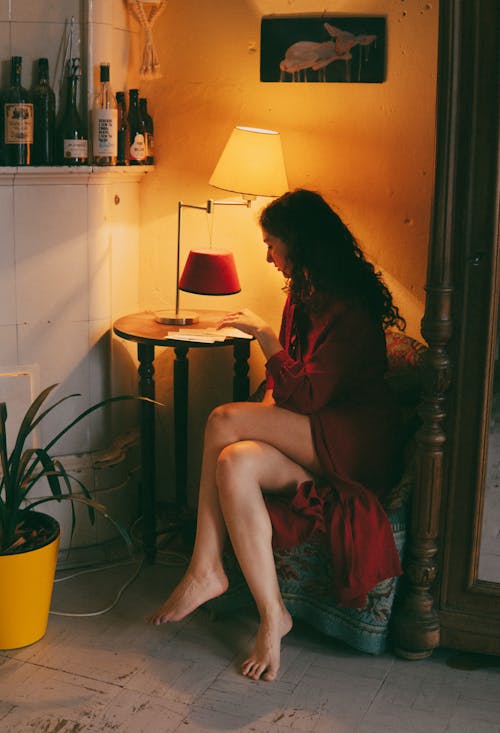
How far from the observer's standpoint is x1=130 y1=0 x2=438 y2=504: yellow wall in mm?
3168

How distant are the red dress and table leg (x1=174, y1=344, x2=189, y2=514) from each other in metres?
0.53

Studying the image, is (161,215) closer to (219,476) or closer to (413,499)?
(219,476)

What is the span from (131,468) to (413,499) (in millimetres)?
1222

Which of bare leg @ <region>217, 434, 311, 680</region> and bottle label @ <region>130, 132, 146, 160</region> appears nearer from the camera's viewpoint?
bare leg @ <region>217, 434, 311, 680</region>

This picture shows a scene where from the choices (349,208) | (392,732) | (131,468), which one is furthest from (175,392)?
(392,732)

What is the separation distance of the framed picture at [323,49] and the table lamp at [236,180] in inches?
10.2

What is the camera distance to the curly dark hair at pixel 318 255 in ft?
9.57

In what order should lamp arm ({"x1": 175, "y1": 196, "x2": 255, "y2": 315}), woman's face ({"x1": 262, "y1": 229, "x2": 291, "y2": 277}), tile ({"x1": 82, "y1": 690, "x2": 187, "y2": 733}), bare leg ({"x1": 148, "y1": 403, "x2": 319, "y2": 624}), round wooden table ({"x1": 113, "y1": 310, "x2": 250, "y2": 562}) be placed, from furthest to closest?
lamp arm ({"x1": 175, "y1": 196, "x2": 255, "y2": 315})
round wooden table ({"x1": 113, "y1": 310, "x2": 250, "y2": 562})
woman's face ({"x1": 262, "y1": 229, "x2": 291, "y2": 277})
bare leg ({"x1": 148, "y1": 403, "x2": 319, "y2": 624})
tile ({"x1": 82, "y1": 690, "x2": 187, "y2": 733})

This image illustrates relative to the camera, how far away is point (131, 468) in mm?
3605

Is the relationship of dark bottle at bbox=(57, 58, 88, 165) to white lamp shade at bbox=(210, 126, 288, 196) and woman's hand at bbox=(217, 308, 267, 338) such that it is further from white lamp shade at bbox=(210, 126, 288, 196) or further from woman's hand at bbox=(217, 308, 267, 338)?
woman's hand at bbox=(217, 308, 267, 338)

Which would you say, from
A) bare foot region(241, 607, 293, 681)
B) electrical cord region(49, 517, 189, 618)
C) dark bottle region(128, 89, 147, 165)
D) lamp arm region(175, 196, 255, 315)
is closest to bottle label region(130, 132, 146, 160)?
dark bottle region(128, 89, 147, 165)

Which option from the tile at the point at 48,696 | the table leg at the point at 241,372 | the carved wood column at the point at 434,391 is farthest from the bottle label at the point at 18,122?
the tile at the point at 48,696

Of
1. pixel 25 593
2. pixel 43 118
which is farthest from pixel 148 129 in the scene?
pixel 25 593

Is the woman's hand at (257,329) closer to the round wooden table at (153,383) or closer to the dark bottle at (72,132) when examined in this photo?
the round wooden table at (153,383)
